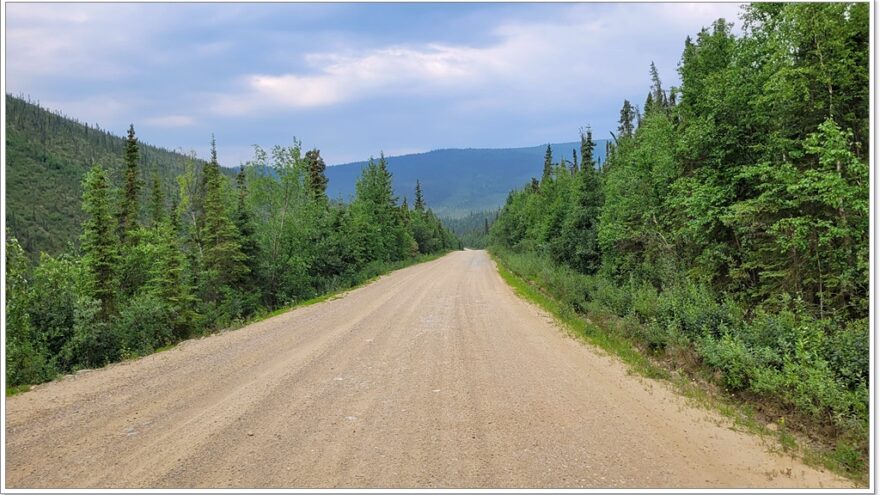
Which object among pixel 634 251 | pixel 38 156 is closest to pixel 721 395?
pixel 634 251

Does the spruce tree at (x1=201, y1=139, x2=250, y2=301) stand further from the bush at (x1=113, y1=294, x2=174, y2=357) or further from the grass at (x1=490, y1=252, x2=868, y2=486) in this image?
the grass at (x1=490, y1=252, x2=868, y2=486)

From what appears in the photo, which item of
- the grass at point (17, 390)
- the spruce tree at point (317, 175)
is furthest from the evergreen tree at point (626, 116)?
the grass at point (17, 390)

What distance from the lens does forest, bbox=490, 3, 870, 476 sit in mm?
7816

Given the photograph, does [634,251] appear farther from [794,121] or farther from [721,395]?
[721,395]

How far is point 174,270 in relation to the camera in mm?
17516

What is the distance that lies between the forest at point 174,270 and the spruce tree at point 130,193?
120 mm

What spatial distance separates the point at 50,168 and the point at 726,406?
553ft

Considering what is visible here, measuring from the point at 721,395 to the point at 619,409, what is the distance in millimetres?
2284

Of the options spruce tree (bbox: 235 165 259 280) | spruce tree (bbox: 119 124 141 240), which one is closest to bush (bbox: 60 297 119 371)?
spruce tree (bbox: 235 165 259 280)

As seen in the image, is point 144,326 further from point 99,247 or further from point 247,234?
point 247,234

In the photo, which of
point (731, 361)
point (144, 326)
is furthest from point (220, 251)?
point (731, 361)

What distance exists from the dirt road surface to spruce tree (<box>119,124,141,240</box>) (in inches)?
1461

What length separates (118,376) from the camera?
29.0ft

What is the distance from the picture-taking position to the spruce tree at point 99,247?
17891mm
